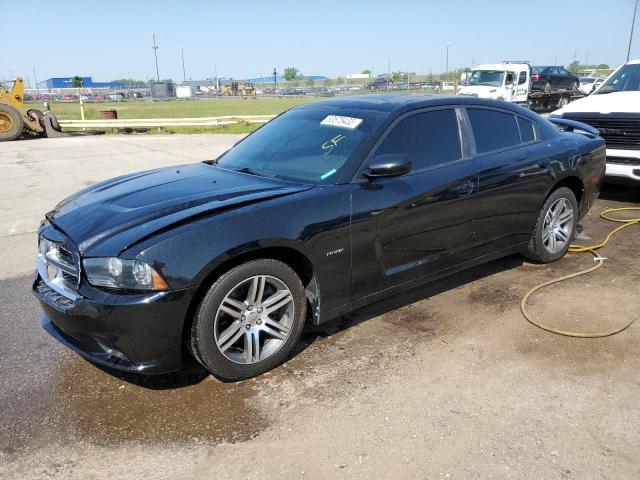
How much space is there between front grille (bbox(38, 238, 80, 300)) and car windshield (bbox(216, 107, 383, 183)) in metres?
1.42

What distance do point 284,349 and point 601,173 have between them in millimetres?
4253

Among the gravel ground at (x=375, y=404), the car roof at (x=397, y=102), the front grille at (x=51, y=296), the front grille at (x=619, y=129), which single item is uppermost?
the car roof at (x=397, y=102)

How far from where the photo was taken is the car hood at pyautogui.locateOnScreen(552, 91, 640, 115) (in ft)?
24.2

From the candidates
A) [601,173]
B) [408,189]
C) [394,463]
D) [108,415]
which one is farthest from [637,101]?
[108,415]

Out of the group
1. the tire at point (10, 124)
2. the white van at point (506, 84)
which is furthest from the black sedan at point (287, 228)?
the white van at point (506, 84)

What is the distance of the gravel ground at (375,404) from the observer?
8.38ft

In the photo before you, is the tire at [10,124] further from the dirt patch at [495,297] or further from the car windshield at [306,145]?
the dirt patch at [495,297]

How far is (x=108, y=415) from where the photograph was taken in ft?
9.71

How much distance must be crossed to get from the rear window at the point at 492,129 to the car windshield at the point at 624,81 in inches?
188

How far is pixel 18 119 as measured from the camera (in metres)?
17.0

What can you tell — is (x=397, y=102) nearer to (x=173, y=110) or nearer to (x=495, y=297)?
(x=495, y=297)

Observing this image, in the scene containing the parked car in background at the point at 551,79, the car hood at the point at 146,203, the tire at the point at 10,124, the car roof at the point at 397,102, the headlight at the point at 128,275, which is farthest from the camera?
the parked car in background at the point at 551,79

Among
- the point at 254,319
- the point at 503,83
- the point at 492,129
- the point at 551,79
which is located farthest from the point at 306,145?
the point at 551,79

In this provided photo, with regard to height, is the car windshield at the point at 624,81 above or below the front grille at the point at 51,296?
above
